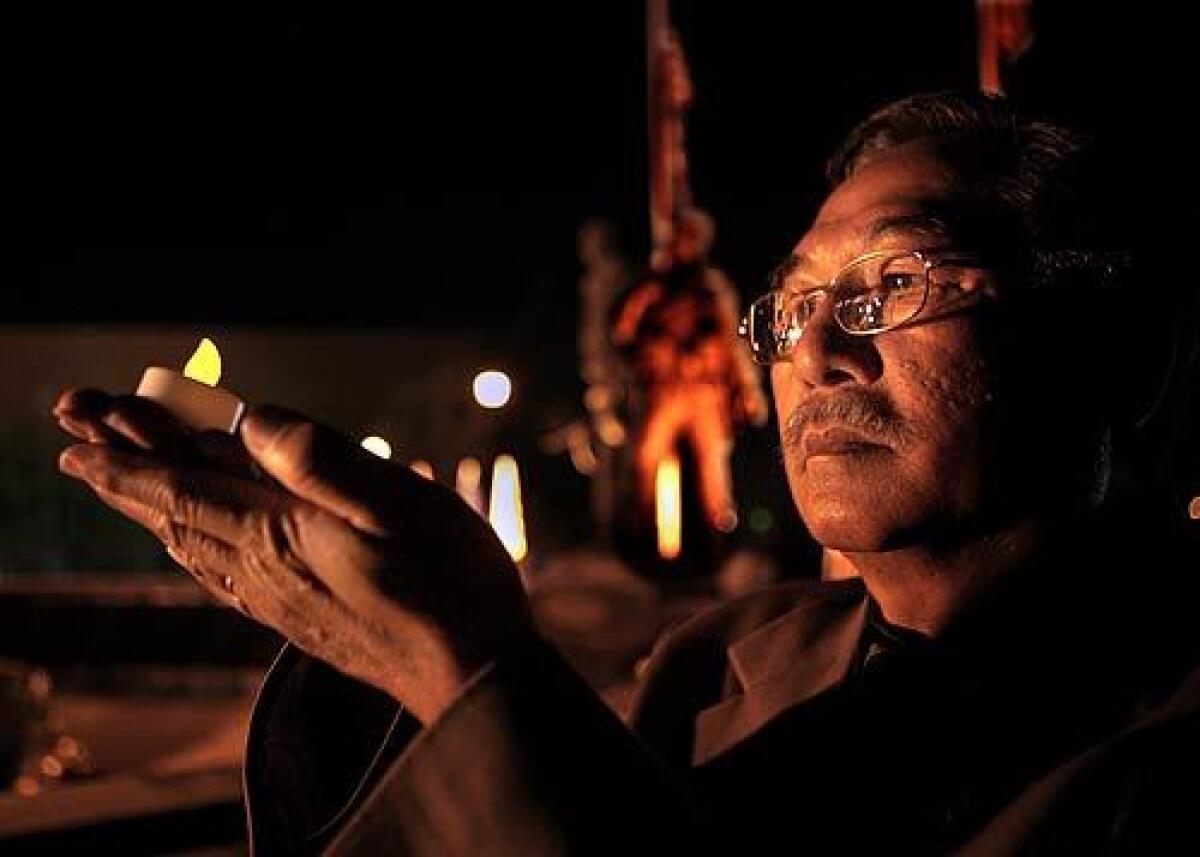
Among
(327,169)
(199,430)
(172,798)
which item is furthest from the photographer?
(327,169)

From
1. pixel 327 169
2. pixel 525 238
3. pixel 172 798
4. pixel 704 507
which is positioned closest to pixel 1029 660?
pixel 172 798

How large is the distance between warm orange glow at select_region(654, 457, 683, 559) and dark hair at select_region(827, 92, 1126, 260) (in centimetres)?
280

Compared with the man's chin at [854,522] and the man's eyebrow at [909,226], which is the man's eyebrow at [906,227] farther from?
the man's chin at [854,522]

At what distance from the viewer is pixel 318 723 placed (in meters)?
1.17

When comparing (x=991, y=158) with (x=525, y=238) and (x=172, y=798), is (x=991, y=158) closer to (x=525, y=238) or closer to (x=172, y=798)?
(x=172, y=798)

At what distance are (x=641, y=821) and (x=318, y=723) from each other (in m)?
0.44

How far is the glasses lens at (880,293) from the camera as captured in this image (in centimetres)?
121

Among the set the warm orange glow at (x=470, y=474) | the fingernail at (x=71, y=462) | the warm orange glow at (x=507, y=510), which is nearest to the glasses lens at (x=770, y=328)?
the fingernail at (x=71, y=462)

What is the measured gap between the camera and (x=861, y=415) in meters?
1.20

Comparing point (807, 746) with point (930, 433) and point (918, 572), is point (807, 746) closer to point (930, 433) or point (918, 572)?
point (918, 572)

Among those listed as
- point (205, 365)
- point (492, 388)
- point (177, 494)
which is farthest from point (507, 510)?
point (177, 494)

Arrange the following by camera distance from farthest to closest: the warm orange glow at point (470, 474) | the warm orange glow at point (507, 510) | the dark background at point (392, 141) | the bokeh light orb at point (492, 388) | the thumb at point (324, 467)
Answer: the bokeh light orb at point (492, 388) → the warm orange glow at point (470, 474) → the warm orange glow at point (507, 510) → the dark background at point (392, 141) → the thumb at point (324, 467)

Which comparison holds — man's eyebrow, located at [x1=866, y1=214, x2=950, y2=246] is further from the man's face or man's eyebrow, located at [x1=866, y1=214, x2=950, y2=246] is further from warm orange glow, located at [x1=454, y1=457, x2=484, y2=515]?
warm orange glow, located at [x1=454, y1=457, x2=484, y2=515]

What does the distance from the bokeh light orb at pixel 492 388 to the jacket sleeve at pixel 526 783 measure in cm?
687
